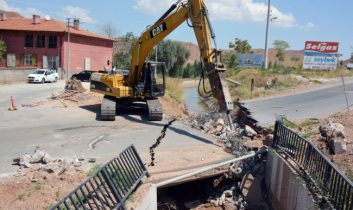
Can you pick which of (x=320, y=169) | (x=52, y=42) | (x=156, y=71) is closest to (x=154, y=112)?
(x=156, y=71)

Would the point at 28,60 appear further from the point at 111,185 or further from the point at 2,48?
the point at 111,185

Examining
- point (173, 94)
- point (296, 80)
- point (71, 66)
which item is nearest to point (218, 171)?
point (173, 94)

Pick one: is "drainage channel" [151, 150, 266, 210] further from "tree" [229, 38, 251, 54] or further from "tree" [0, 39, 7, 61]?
"tree" [229, 38, 251, 54]

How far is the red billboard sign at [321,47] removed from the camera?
4717 centimetres

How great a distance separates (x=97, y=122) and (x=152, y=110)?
248 centimetres

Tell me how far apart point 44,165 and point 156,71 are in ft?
32.7

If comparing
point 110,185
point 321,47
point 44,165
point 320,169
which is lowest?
point 44,165

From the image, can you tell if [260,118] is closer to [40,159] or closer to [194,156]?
[194,156]

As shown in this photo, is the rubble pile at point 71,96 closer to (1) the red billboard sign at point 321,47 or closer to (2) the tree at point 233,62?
(1) the red billboard sign at point 321,47

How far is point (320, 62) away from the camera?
47.8 meters

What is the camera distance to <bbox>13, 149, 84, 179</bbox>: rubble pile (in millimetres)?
10312

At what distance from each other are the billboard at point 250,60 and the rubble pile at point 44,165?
158 ft

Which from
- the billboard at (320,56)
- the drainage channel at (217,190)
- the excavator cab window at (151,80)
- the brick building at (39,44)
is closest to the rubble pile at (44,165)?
the drainage channel at (217,190)

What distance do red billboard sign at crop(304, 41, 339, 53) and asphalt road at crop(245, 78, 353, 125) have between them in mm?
Result: 17800
